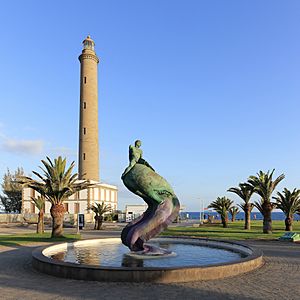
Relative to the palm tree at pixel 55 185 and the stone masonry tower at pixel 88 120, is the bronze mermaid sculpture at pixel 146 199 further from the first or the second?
the stone masonry tower at pixel 88 120

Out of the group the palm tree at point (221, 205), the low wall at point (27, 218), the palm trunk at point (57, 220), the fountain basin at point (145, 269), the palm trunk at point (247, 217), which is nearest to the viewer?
the fountain basin at point (145, 269)

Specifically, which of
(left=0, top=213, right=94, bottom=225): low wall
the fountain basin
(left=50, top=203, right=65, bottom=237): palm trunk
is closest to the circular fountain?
the fountain basin

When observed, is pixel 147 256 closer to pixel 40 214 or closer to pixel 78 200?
pixel 40 214

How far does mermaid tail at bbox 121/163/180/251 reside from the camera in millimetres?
12227

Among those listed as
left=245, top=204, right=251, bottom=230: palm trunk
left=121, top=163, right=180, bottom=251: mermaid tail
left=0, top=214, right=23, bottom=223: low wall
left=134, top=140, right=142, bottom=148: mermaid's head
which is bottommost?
left=0, top=214, right=23, bottom=223: low wall

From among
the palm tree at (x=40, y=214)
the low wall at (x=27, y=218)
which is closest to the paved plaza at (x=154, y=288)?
the palm tree at (x=40, y=214)

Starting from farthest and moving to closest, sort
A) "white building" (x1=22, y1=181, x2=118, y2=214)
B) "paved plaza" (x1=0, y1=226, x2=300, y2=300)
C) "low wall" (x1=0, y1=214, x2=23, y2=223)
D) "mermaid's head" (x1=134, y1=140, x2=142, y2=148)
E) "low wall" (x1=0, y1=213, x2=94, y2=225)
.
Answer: "white building" (x1=22, y1=181, x2=118, y2=214), "low wall" (x1=0, y1=214, x2=23, y2=223), "low wall" (x1=0, y1=213, x2=94, y2=225), "mermaid's head" (x1=134, y1=140, x2=142, y2=148), "paved plaza" (x1=0, y1=226, x2=300, y2=300)

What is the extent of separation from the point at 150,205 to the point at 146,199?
28 centimetres

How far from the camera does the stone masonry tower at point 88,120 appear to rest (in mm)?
58875

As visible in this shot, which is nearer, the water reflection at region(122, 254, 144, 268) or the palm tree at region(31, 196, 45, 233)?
the water reflection at region(122, 254, 144, 268)

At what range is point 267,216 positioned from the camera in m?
29.0

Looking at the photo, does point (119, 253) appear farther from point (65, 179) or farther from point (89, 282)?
point (65, 179)

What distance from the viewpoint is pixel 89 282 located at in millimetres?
8891

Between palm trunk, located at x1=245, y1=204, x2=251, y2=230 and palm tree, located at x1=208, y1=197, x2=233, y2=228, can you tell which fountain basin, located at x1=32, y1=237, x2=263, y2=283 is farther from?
palm tree, located at x1=208, y1=197, x2=233, y2=228
